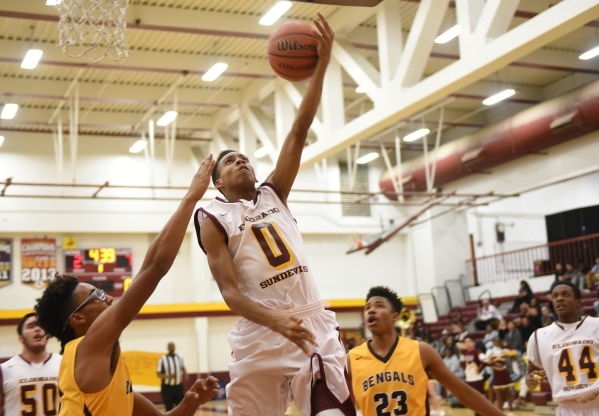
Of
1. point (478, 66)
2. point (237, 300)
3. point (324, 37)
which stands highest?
point (478, 66)

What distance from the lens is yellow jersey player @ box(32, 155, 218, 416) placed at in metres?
3.07

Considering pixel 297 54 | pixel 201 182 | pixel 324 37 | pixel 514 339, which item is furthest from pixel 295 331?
pixel 514 339

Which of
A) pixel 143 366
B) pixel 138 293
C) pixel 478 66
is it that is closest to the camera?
pixel 138 293

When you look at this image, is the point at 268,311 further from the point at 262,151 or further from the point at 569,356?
the point at 262,151

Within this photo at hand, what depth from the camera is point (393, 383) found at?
5.39 m

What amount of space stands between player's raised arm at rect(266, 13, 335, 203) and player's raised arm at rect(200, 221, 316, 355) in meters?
0.54

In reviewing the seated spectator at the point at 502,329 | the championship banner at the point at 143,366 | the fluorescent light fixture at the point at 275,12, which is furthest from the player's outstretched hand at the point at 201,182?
the championship banner at the point at 143,366

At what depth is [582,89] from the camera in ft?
61.2

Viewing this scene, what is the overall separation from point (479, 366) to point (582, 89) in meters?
7.05

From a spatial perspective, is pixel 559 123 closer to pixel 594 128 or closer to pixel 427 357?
pixel 594 128

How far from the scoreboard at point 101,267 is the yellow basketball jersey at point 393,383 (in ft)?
61.0

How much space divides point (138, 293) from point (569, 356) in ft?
15.6

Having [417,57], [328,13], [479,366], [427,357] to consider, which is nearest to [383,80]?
[417,57]

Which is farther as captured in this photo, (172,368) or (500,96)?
(500,96)
